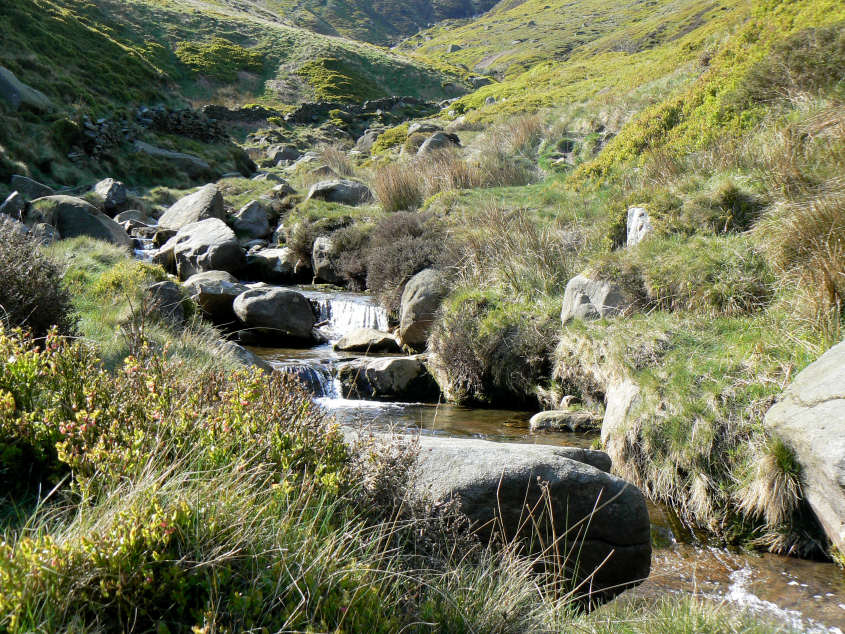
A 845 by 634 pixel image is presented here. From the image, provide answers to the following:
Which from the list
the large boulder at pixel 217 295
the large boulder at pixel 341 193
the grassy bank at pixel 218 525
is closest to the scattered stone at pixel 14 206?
the large boulder at pixel 217 295

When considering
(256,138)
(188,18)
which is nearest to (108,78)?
(256,138)

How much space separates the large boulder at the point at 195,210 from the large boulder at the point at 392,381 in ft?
32.1

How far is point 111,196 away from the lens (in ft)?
57.3

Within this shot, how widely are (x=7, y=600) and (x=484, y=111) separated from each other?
26.3 m

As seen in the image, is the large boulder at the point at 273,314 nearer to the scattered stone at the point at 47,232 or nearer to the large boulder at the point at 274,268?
the scattered stone at the point at 47,232

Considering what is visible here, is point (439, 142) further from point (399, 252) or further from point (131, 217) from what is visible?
point (131, 217)

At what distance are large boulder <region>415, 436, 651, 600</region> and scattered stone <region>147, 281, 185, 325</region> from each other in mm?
4875

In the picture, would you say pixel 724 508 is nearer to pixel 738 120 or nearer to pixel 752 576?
pixel 752 576

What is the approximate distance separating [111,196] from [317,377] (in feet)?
42.5

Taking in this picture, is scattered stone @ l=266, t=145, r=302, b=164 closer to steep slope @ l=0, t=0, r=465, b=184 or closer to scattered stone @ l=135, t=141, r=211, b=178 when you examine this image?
steep slope @ l=0, t=0, r=465, b=184

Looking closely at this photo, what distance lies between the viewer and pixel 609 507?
329cm

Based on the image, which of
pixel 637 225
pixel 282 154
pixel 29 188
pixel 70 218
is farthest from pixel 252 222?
pixel 282 154

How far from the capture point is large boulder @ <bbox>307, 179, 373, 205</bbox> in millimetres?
17406

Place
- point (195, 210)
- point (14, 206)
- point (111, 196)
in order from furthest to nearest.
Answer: point (111, 196) → point (195, 210) → point (14, 206)
